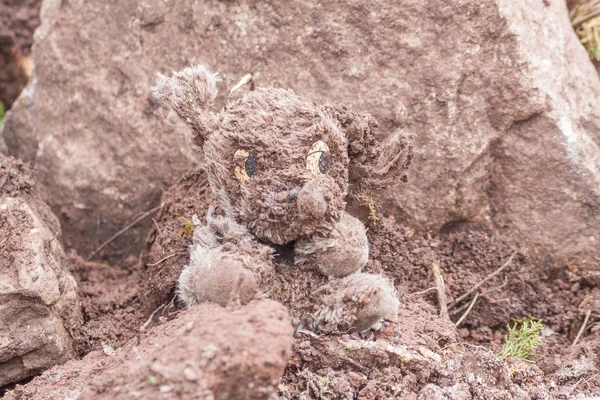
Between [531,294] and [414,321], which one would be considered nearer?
[414,321]

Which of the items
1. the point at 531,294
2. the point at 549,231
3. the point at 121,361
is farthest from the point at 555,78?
the point at 121,361

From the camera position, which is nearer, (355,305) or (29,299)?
(355,305)

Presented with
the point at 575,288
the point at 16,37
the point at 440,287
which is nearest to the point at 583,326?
the point at 575,288

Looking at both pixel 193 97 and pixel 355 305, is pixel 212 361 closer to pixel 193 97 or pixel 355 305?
pixel 355 305

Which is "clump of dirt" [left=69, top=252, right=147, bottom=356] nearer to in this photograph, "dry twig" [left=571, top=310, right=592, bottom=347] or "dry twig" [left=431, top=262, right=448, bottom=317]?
"dry twig" [left=431, top=262, right=448, bottom=317]

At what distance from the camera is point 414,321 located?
6.77 ft

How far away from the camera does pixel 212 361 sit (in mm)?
1407

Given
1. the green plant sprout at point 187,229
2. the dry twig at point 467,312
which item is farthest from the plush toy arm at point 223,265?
the dry twig at point 467,312

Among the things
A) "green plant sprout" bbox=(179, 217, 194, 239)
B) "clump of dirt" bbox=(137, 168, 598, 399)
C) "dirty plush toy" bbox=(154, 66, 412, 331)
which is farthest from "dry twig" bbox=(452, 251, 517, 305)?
"green plant sprout" bbox=(179, 217, 194, 239)

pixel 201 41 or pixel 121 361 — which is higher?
pixel 201 41

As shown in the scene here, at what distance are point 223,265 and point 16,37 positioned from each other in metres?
2.90

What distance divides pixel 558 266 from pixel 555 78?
0.67 m

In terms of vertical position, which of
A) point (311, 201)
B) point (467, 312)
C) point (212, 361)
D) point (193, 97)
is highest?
point (193, 97)

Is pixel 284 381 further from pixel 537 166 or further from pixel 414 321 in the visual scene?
pixel 537 166
